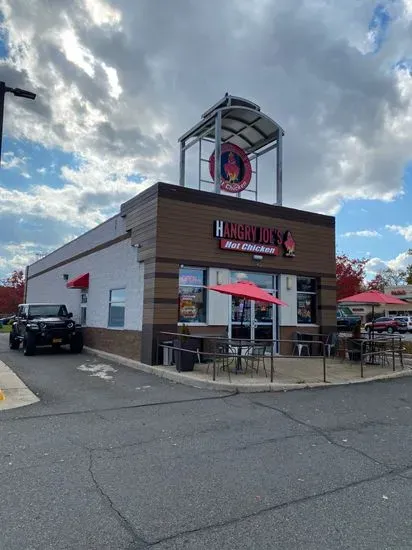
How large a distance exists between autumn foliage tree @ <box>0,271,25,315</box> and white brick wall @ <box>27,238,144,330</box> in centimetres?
2664

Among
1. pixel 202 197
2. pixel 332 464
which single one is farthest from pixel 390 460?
pixel 202 197

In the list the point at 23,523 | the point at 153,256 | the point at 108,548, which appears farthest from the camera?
the point at 153,256

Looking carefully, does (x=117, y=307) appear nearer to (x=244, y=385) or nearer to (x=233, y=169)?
(x=233, y=169)

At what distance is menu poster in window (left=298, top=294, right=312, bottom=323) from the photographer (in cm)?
1598

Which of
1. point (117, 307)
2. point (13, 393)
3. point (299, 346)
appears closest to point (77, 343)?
point (117, 307)

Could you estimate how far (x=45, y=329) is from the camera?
1595cm

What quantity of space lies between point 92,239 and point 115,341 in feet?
17.9

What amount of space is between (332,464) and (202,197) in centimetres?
989

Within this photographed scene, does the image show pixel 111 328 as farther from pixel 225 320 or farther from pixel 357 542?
pixel 357 542

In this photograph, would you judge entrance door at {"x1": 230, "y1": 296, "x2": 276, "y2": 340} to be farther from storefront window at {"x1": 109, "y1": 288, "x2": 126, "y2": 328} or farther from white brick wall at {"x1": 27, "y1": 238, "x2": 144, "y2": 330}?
storefront window at {"x1": 109, "y1": 288, "x2": 126, "y2": 328}

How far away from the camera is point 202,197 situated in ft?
45.1

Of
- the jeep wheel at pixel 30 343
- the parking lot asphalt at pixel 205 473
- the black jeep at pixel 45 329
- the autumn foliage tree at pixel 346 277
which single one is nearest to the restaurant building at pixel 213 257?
Result: the black jeep at pixel 45 329

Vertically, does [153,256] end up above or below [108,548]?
above

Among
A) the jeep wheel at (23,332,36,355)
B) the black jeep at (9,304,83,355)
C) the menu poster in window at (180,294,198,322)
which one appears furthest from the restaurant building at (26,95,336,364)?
the jeep wheel at (23,332,36,355)
